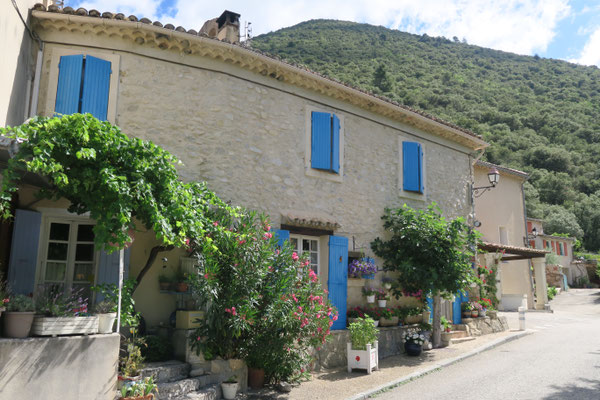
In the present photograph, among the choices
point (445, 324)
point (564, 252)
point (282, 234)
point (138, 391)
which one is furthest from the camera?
point (564, 252)

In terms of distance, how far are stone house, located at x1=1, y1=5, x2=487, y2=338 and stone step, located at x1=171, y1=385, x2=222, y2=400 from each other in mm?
1590

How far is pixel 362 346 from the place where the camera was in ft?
28.7

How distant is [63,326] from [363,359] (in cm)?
550

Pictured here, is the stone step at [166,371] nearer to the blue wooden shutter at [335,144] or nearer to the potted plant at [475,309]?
the blue wooden shutter at [335,144]

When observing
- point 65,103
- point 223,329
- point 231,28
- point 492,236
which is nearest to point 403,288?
point 223,329

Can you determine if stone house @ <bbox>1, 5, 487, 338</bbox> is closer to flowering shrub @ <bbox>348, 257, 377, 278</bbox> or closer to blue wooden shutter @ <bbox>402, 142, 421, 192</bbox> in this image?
blue wooden shutter @ <bbox>402, 142, 421, 192</bbox>

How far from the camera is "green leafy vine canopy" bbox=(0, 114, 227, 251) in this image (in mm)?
4922

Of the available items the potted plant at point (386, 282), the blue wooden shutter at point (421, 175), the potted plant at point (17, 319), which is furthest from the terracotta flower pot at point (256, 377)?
the blue wooden shutter at point (421, 175)

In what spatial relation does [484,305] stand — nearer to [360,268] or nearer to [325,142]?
[360,268]

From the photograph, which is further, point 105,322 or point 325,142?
point 325,142

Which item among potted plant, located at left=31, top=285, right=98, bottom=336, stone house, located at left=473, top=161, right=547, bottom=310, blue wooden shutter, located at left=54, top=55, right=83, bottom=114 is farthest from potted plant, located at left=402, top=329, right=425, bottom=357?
stone house, located at left=473, top=161, right=547, bottom=310

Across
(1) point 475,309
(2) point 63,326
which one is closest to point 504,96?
(1) point 475,309

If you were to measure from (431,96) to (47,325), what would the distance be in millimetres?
50549

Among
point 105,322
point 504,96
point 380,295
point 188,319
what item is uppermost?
point 504,96
